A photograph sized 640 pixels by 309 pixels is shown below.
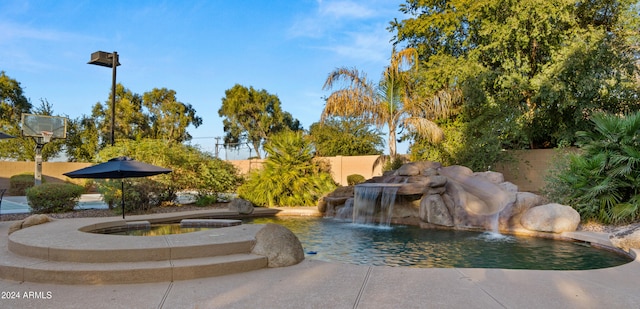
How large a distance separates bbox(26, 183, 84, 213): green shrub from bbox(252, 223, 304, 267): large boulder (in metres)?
8.07

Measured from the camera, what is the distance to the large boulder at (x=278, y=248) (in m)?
5.17

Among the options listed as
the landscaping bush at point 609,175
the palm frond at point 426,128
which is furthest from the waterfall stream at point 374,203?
the palm frond at point 426,128

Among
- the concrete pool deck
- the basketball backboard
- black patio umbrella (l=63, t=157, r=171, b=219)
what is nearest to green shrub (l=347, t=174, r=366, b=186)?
black patio umbrella (l=63, t=157, r=171, b=219)

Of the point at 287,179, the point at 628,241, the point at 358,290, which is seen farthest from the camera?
the point at 287,179

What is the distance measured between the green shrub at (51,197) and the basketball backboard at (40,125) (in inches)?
128

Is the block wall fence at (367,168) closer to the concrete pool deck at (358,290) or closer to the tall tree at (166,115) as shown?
the concrete pool deck at (358,290)

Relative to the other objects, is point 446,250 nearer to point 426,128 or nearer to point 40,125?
point 426,128

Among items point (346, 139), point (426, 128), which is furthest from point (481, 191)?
point (346, 139)

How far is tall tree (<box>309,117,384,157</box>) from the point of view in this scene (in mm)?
28188

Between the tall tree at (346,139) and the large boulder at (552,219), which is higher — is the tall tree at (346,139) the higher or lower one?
the higher one

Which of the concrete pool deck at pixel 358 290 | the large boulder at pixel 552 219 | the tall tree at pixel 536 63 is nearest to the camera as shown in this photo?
the concrete pool deck at pixel 358 290

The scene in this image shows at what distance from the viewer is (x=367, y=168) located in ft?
66.5

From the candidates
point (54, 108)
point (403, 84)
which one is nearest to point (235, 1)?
point (403, 84)

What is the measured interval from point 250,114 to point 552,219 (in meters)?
34.6
